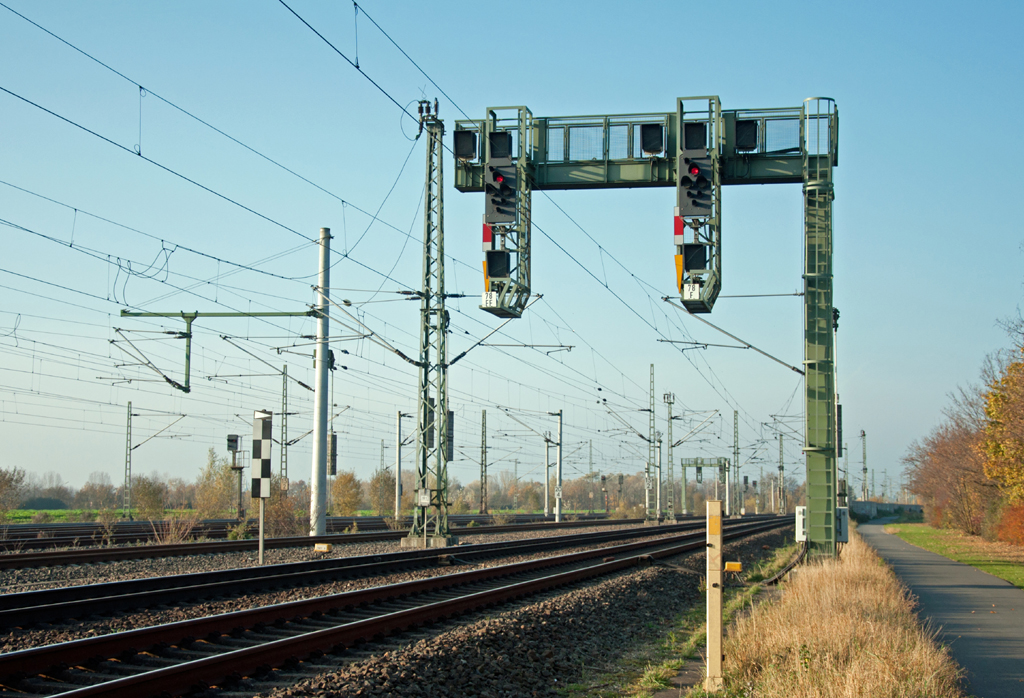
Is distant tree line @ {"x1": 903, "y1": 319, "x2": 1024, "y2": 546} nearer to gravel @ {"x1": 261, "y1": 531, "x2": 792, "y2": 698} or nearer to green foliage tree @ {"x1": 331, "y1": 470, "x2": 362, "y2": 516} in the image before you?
gravel @ {"x1": 261, "y1": 531, "x2": 792, "y2": 698}

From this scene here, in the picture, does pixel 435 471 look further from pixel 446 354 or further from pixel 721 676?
A: pixel 721 676

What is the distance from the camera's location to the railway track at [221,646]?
7.14 meters

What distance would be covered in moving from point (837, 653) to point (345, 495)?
60.0 metres

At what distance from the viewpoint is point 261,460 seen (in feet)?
60.1

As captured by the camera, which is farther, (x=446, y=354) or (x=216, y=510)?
(x=216, y=510)

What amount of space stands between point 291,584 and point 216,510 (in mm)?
41080

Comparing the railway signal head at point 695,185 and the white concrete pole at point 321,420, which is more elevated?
the railway signal head at point 695,185

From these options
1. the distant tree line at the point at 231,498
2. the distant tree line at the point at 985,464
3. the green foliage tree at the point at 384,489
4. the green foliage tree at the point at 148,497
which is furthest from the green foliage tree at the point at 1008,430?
the green foliage tree at the point at 384,489

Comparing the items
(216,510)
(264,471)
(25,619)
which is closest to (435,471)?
(264,471)

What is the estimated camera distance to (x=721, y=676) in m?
8.40

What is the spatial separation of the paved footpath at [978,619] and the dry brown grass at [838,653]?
425mm

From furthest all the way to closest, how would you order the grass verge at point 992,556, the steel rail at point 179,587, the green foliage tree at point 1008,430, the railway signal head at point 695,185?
1. the green foliage tree at point 1008,430
2. the grass verge at point 992,556
3. the railway signal head at point 695,185
4. the steel rail at point 179,587

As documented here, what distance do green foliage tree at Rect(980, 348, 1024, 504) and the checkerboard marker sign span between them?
2056 centimetres

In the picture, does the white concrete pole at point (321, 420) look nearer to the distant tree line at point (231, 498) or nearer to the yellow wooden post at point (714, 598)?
the distant tree line at point (231, 498)
